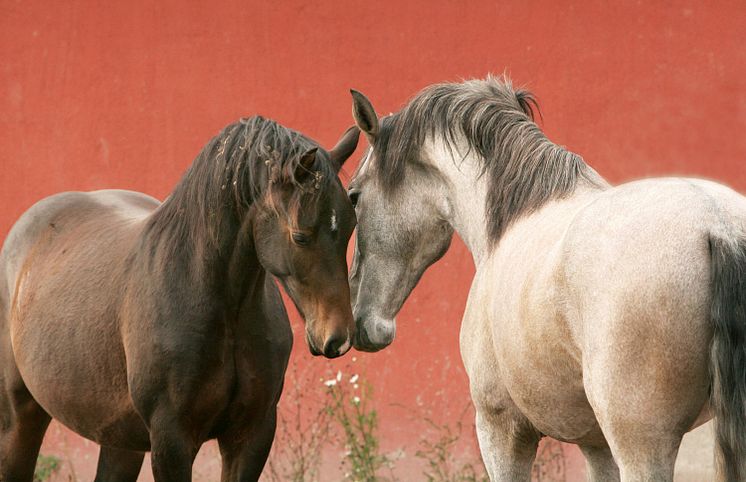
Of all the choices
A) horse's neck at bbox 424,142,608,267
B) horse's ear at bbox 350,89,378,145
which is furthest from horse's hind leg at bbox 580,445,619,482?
horse's ear at bbox 350,89,378,145

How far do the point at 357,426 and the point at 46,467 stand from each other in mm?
1995

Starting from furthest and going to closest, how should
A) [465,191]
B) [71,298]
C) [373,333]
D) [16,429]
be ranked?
[16,429], [71,298], [373,333], [465,191]

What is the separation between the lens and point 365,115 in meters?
4.48

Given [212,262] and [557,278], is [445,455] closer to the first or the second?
[212,262]

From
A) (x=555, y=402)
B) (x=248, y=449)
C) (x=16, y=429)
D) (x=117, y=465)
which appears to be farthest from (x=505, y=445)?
(x=16, y=429)

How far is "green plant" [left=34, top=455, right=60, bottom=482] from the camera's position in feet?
22.9

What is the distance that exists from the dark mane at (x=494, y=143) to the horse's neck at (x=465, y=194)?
5 centimetres

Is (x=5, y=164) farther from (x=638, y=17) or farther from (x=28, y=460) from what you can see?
(x=638, y=17)

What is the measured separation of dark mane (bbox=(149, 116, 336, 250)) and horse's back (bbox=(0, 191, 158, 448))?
432 mm

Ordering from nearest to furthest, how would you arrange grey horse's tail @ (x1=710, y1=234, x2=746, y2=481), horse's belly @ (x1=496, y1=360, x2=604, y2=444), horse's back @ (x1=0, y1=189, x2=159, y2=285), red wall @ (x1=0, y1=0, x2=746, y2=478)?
grey horse's tail @ (x1=710, y1=234, x2=746, y2=481) → horse's belly @ (x1=496, y1=360, x2=604, y2=444) → horse's back @ (x1=0, y1=189, x2=159, y2=285) → red wall @ (x1=0, y1=0, x2=746, y2=478)

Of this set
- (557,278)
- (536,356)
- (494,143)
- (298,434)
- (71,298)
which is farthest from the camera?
(298,434)

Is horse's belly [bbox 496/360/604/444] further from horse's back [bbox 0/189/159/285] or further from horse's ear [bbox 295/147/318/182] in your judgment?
horse's back [bbox 0/189/159/285]

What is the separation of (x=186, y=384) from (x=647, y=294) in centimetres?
183

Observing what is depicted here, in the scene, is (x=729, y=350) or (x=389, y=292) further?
(x=389, y=292)
